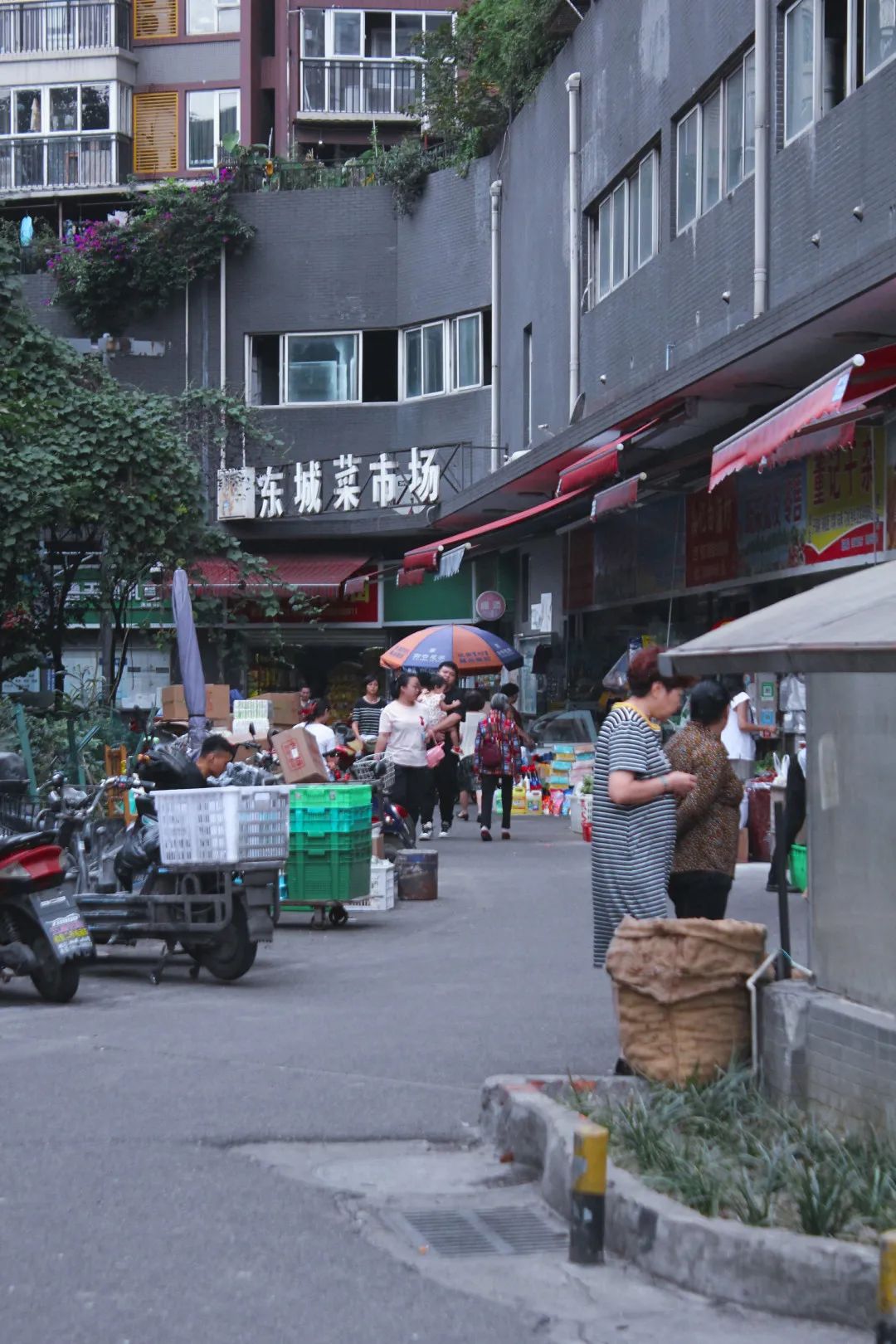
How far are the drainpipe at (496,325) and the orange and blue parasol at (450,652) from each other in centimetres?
662

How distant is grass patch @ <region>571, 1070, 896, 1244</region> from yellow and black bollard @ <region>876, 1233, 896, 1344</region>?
0.98 m

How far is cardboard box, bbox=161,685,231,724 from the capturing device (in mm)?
21422

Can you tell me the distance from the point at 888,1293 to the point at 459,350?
2852 centimetres

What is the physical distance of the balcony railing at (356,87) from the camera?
3981 cm

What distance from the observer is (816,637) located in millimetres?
5344

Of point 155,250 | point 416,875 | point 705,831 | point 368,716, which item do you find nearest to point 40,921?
point 705,831

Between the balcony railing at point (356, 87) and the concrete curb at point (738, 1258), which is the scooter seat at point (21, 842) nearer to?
the concrete curb at point (738, 1258)

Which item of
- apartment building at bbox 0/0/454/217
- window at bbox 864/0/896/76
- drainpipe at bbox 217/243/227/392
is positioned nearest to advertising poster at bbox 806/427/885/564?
window at bbox 864/0/896/76

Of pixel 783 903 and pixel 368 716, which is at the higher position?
pixel 368 716

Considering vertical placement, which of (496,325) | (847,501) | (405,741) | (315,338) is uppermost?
(315,338)

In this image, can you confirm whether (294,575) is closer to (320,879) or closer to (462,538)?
(462,538)

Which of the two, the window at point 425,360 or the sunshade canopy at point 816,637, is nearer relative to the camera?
the sunshade canopy at point 816,637

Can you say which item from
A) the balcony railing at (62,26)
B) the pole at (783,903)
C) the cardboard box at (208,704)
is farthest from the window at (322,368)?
the pole at (783,903)

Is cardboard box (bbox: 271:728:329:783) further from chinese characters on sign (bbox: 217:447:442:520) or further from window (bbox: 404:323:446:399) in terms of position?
window (bbox: 404:323:446:399)
